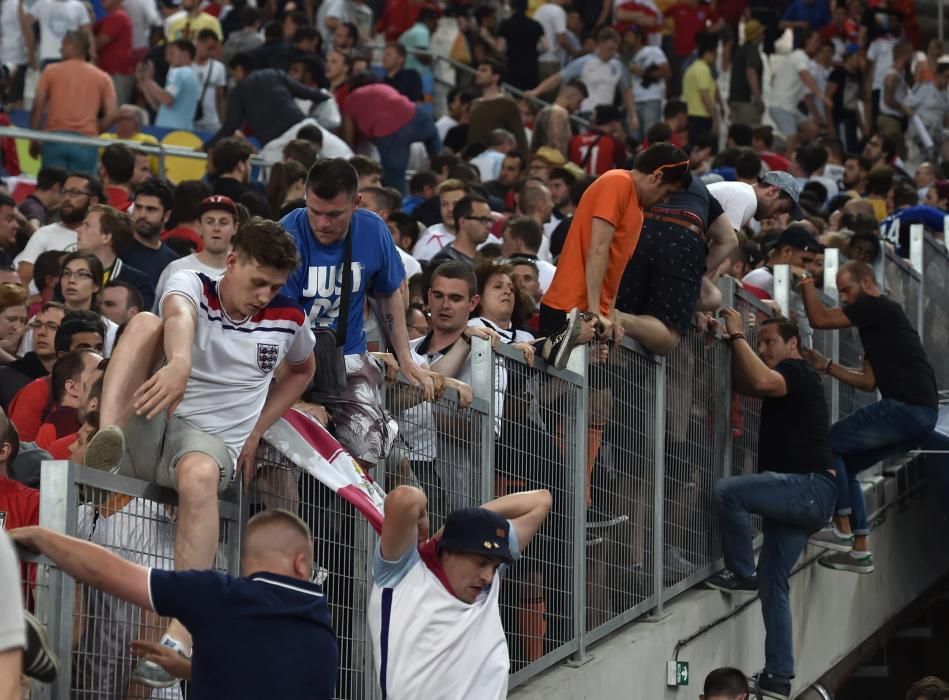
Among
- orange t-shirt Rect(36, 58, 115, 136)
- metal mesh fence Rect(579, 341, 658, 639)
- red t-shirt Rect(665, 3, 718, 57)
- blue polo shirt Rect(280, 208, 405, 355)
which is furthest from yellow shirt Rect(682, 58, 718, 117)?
blue polo shirt Rect(280, 208, 405, 355)

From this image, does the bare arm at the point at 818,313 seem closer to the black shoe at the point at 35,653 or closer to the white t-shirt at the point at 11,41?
the black shoe at the point at 35,653

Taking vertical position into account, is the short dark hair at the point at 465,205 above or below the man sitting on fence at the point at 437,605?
above

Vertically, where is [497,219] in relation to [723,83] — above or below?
below

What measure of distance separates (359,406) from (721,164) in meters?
9.00

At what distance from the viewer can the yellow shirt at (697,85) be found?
24.1 metres

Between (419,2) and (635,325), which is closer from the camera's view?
(635,325)

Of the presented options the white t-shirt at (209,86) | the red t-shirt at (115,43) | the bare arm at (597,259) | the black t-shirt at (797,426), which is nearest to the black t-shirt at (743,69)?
the white t-shirt at (209,86)

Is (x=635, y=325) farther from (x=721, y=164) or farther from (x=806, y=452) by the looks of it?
(x=721, y=164)

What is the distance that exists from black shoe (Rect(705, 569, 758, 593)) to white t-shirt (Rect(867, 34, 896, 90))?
16.7 meters

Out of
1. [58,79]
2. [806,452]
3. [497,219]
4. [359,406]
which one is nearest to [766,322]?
[806,452]

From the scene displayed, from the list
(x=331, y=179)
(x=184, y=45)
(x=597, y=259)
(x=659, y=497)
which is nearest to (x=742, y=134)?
(x=184, y=45)

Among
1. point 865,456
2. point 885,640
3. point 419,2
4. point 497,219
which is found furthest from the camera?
point 419,2

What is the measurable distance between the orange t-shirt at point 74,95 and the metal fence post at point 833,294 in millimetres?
6336

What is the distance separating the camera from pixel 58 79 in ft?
52.0
